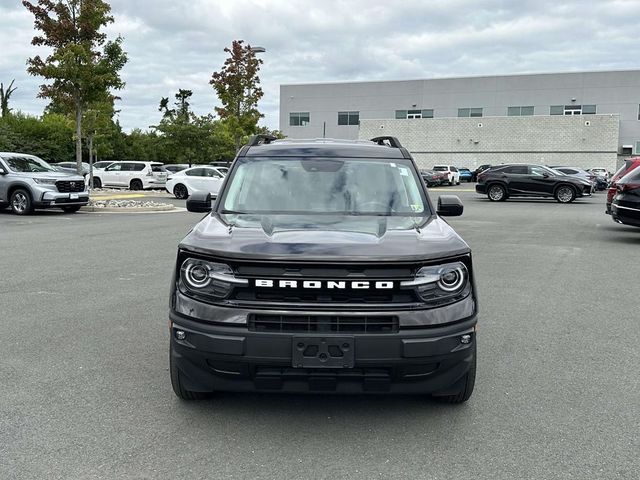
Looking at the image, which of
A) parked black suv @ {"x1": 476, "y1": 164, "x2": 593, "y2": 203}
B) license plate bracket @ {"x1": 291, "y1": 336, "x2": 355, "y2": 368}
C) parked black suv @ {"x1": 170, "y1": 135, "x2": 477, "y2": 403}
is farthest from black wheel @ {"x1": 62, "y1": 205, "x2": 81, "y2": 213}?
parked black suv @ {"x1": 476, "y1": 164, "x2": 593, "y2": 203}

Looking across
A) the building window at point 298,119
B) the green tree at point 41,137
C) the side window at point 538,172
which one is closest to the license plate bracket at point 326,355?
the side window at point 538,172

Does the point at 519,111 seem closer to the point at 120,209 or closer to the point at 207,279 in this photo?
the point at 120,209

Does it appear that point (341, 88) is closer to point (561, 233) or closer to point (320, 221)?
point (561, 233)

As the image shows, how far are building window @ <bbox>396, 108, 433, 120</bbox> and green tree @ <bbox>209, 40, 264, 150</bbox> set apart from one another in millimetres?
36267

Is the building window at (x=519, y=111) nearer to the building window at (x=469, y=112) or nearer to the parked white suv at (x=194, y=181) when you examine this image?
the building window at (x=469, y=112)

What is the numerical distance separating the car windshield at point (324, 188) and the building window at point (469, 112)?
2568 inches

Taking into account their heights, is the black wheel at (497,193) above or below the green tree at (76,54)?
below

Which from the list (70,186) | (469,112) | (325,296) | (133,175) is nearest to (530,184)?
(133,175)

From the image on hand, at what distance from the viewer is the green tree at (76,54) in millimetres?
19406

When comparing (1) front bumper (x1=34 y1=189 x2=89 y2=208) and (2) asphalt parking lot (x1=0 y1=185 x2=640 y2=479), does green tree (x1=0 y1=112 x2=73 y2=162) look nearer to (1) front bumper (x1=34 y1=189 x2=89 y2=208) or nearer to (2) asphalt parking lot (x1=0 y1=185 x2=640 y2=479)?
(1) front bumper (x1=34 y1=189 x2=89 y2=208)

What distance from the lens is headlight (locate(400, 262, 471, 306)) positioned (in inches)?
131

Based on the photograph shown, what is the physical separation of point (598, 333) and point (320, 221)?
3.32m

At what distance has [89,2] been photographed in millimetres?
19375

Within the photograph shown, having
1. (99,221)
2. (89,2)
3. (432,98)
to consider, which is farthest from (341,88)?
(99,221)
